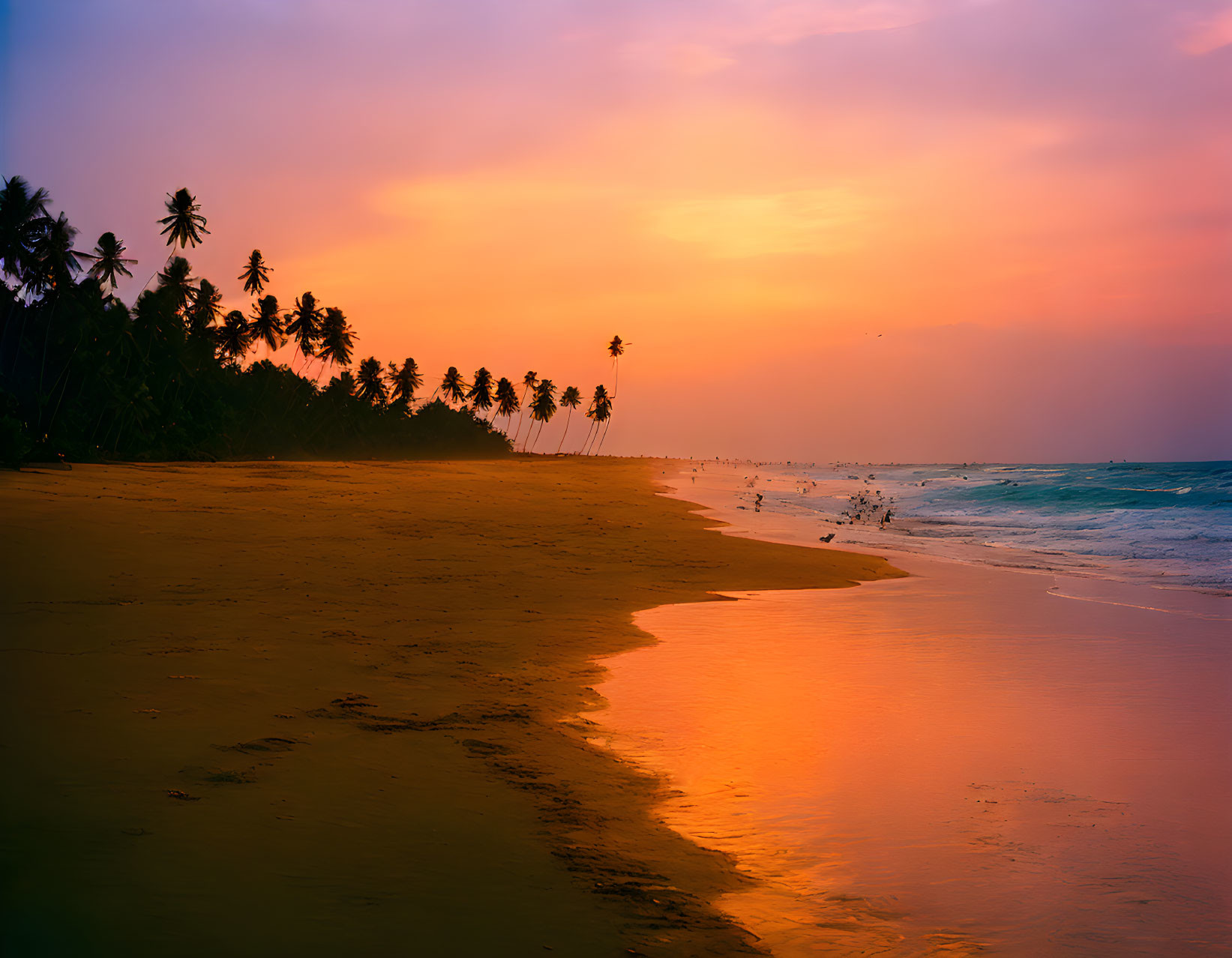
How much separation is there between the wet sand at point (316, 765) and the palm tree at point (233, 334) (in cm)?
7070

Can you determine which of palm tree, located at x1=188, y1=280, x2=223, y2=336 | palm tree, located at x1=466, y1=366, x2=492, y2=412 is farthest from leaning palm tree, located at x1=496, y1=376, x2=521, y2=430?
palm tree, located at x1=188, y1=280, x2=223, y2=336

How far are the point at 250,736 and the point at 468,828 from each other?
7.45ft

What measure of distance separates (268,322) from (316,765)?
78.4 metres

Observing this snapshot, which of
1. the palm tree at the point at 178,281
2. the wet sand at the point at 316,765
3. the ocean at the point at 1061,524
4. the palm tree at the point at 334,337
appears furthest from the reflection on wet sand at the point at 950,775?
the palm tree at the point at 334,337

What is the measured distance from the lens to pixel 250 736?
6.26 m

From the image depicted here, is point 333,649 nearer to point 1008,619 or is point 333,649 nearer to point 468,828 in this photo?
point 468,828

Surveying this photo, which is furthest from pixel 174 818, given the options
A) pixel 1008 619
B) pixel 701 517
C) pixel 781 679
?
pixel 701 517

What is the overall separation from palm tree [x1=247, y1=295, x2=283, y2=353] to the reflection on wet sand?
7391 cm

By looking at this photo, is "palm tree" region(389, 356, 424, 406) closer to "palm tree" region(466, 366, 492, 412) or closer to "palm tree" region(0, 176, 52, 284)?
"palm tree" region(466, 366, 492, 412)

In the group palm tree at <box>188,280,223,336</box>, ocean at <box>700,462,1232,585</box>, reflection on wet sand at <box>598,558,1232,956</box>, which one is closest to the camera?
reflection on wet sand at <box>598,558,1232,956</box>

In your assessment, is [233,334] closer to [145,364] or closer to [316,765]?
[145,364]

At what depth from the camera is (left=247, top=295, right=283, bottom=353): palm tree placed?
7588 centimetres

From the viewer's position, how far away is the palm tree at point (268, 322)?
2987 inches

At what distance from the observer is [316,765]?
5836 millimetres
